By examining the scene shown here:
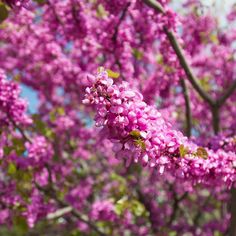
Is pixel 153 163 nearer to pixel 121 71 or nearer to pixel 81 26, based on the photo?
pixel 81 26

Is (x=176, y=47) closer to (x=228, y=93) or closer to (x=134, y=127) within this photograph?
(x=228, y=93)

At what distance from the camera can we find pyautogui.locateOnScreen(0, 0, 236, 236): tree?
3035 mm

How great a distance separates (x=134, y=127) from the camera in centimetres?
290

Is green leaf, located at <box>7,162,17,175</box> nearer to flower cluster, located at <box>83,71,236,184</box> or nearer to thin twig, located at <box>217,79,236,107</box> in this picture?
thin twig, located at <box>217,79,236,107</box>

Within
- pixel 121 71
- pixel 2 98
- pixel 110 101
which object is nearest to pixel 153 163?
pixel 110 101

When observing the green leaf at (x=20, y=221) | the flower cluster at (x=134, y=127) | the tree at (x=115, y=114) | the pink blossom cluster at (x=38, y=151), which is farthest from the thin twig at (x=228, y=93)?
the green leaf at (x=20, y=221)

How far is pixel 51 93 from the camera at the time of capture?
37.1 ft

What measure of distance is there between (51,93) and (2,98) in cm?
629

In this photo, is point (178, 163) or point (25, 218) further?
point (25, 218)

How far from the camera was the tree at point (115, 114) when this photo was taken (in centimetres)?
304

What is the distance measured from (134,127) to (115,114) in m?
0.15

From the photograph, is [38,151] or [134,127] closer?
[134,127]

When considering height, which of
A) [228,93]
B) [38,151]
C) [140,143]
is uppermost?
[228,93]

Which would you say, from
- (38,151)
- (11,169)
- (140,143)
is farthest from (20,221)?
(140,143)
